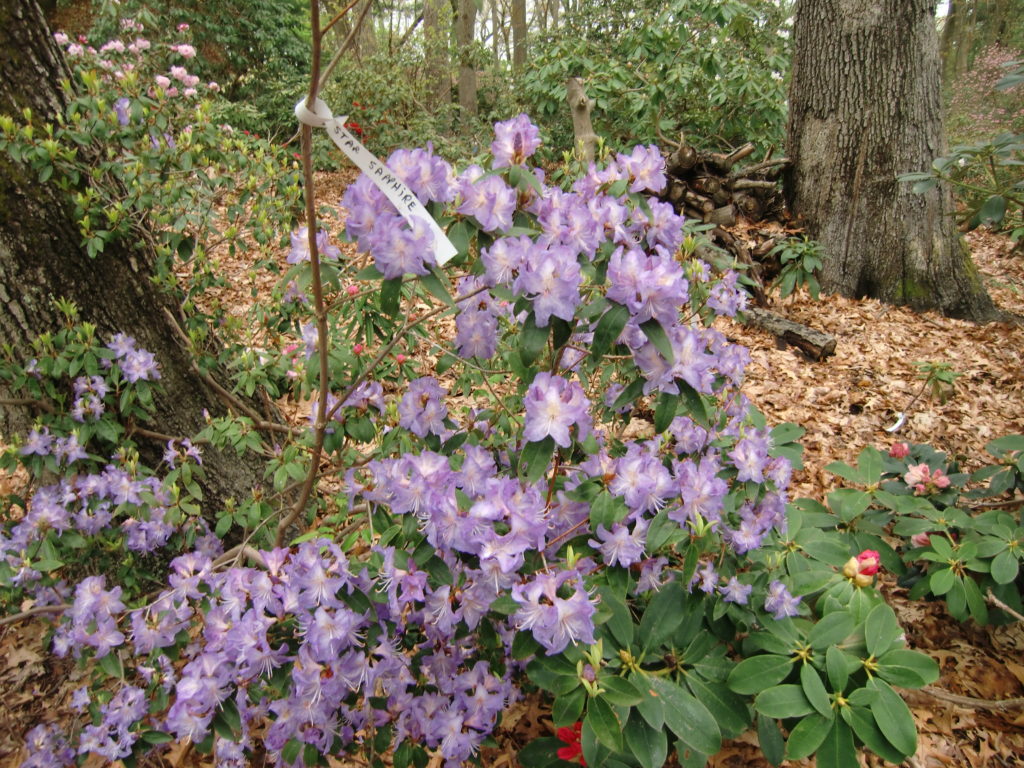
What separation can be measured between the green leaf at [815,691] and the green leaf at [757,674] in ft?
0.10

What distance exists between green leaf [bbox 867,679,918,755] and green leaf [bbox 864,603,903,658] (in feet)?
0.22

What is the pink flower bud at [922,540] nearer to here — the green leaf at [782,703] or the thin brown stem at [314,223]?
the green leaf at [782,703]

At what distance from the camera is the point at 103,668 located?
141cm

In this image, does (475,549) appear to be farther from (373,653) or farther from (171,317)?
(171,317)

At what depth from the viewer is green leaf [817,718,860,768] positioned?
1193 millimetres

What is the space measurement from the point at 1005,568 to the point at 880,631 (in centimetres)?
62

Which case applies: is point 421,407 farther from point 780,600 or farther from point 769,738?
point 769,738

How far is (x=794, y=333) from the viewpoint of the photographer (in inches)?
145

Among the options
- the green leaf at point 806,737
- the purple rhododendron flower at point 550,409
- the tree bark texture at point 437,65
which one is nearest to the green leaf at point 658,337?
the purple rhododendron flower at point 550,409

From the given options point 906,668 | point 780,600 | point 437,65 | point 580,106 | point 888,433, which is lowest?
point 888,433

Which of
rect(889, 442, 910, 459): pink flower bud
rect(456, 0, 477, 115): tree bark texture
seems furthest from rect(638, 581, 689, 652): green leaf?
rect(456, 0, 477, 115): tree bark texture

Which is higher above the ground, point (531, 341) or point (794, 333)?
point (531, 341)

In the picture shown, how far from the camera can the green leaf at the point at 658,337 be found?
0.99 metres

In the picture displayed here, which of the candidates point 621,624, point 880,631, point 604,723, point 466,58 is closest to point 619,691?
point 604,723
